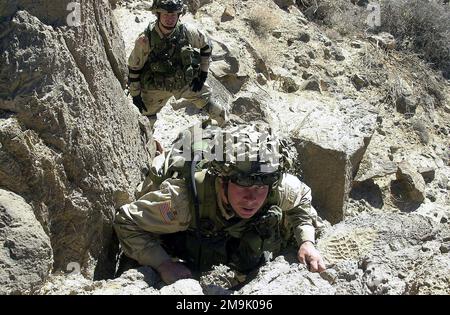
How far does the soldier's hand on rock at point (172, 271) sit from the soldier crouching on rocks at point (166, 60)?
6.62ft

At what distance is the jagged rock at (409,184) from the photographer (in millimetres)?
7363

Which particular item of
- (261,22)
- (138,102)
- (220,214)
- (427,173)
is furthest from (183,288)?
(261,22)

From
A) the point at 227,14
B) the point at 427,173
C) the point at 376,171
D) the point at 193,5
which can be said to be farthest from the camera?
the point at 227,14

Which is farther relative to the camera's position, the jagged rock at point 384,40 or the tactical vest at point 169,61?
the jagged rock at point 384,40

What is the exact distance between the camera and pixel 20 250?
311 cm

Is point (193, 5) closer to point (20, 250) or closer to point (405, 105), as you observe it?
point (405, 105)

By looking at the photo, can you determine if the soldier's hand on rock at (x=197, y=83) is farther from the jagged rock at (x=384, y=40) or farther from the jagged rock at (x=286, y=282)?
the jagged rock at (x=384, y=40)

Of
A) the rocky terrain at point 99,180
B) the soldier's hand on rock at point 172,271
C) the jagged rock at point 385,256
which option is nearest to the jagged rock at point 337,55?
the rocky terrain at point 99,180

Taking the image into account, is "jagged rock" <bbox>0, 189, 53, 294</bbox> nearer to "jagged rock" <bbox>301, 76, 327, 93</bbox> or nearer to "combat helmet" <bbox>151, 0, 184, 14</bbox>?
"combat helmet" <bbox>151, 0, 184, 14</bbox>

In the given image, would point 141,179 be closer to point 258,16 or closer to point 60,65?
point 60,65

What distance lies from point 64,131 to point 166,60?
5.91 feet

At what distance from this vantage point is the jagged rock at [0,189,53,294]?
3.04 m

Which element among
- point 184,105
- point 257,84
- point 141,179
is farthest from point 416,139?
point 141,179

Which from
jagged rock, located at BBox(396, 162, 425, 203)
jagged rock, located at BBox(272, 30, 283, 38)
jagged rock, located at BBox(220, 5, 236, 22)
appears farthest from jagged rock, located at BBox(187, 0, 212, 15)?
jagged rock, located at BBox(396, 162, 425, 203)
